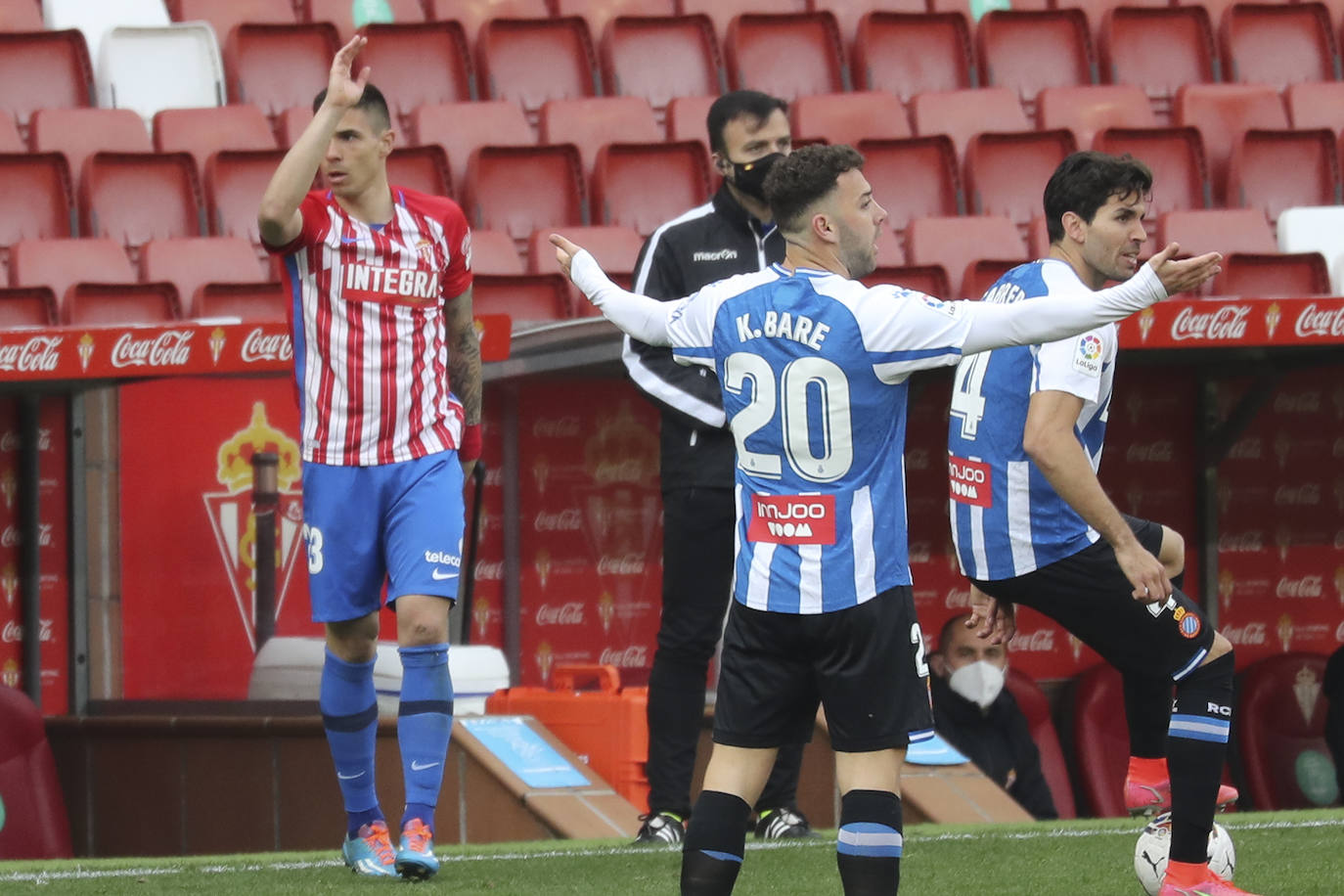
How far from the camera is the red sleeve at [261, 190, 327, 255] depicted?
4531mm

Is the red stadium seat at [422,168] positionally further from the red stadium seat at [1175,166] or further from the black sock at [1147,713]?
the black sock at [1147,713]

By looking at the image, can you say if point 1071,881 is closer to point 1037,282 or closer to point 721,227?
point 1037,282

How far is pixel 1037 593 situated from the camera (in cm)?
443

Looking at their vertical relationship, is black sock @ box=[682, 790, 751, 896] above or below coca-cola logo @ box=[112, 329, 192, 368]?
below

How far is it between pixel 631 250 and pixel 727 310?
4934 millimetres

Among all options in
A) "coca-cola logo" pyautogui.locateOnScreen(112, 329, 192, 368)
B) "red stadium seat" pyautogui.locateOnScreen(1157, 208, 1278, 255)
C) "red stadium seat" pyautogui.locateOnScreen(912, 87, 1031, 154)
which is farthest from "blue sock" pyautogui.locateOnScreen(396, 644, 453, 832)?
"red stadium seat" pyautogui.locateOnScreen(912, 87, 1031, 154)

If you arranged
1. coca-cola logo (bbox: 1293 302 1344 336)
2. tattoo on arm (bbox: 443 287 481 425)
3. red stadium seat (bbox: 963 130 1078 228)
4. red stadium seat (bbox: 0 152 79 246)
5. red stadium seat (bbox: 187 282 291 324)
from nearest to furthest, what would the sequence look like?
tattoo on arm (bbox: 443 287 481 425) → coca-cola logo (bbox: 1293 302 1344 336) → red stadium seat (bbox: 187 282 291 324) → red stadium seat (bbox: 0 152 79 246) → red stadium seat (bbox: 963 130 1078 228)

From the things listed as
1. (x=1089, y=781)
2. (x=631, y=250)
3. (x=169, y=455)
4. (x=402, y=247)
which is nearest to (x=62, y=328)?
(x=169, y=455)

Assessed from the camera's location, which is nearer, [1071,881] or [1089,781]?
[1071,881]

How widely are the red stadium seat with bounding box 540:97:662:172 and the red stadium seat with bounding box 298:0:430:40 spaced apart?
1.15m

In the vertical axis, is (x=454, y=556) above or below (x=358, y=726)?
above

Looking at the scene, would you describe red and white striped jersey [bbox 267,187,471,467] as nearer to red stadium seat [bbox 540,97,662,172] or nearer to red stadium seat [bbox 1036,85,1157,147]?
red stadium seat [bbox 540,97,662,172]

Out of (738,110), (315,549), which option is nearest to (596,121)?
(738,110)

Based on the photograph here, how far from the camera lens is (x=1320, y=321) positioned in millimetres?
7164
